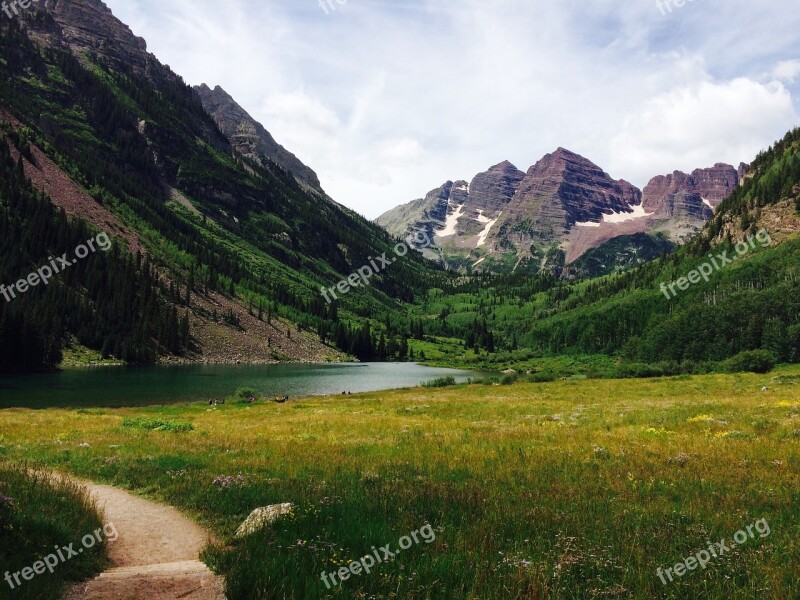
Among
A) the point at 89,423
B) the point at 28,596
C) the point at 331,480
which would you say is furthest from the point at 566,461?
the point at 89,423

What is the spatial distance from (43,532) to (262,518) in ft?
12.8

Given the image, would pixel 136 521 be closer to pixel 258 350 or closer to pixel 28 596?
pixel 28 596

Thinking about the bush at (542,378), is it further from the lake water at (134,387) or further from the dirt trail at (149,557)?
the dirt trail at (149,557)

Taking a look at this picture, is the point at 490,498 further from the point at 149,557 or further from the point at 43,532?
the point at 43,532

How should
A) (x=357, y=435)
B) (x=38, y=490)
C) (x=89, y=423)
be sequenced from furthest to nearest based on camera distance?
(x=89, y=423), (x=357, y=435), (x=38, y=490)

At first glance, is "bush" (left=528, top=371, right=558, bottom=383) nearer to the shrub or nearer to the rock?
the shrub

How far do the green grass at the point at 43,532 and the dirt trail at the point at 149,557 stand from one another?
42 centimetres

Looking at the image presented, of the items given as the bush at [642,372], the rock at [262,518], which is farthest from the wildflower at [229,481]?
the bush at [642,372]

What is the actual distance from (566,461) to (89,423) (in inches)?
1474

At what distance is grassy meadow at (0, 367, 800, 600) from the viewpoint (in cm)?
712

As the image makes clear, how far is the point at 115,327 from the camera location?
146625 mm

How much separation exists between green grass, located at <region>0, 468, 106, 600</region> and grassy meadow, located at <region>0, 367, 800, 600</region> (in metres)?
2.31

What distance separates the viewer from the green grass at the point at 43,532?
6703 millimetres

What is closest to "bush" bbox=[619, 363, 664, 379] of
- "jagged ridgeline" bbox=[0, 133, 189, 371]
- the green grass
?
the green grass
